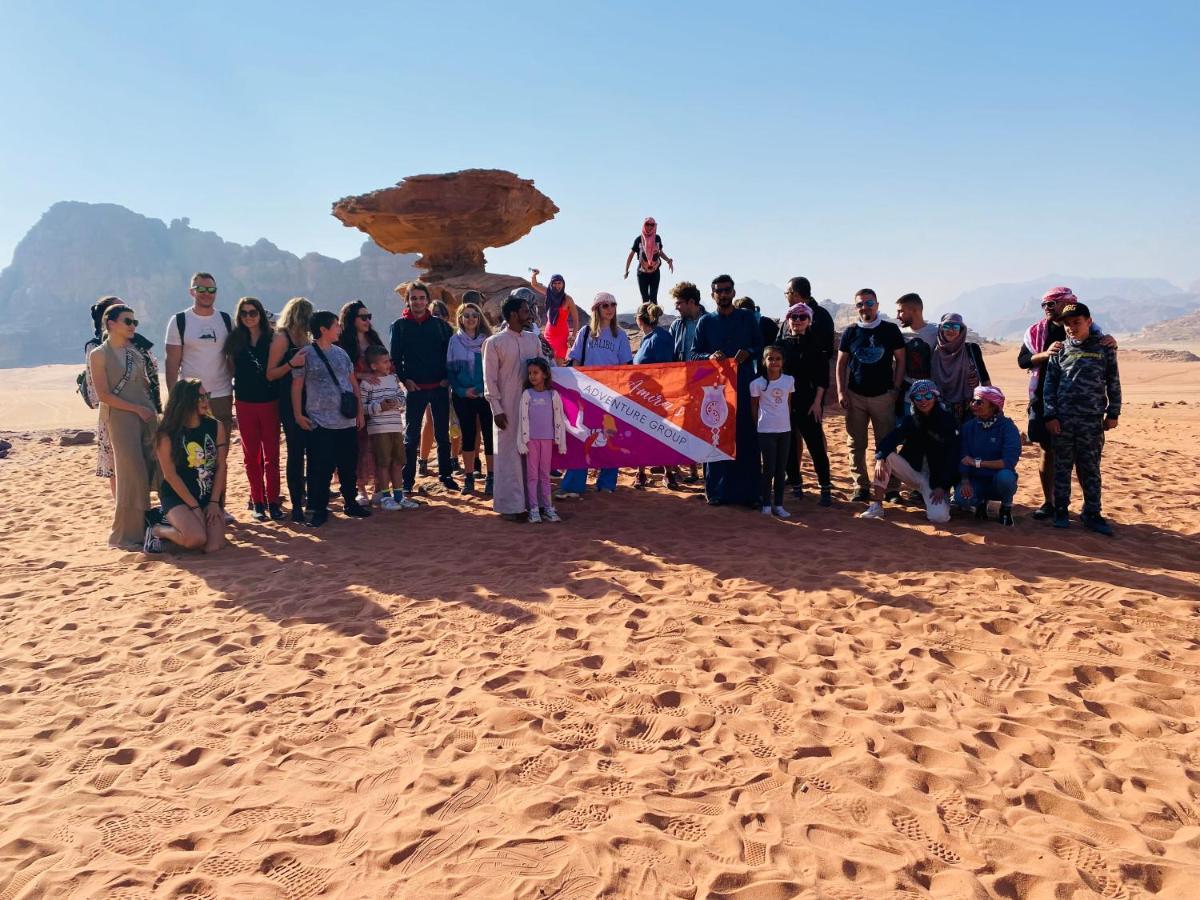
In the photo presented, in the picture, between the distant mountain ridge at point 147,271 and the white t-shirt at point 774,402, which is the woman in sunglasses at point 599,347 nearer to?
the white t-shirt at point 774,402

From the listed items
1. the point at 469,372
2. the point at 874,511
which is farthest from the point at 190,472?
the point at 874,511

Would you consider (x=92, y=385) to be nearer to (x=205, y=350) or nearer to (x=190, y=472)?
(x=205, y=350)

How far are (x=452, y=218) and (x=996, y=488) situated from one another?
1863 centimetres

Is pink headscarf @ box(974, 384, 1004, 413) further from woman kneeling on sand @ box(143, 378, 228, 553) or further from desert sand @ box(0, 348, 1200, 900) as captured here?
woman kneeling on sand @ box(143, 378, 228, 553)

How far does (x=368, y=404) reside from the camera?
22.2 feet

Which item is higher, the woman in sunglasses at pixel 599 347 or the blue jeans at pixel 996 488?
the woman in sunglasses at pixel 599 347

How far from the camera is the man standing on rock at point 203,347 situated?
6.11 metres

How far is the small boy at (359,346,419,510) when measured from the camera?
6.76m

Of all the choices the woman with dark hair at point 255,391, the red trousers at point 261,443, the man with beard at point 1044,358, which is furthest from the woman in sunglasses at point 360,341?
the man with beard at point 1044,358

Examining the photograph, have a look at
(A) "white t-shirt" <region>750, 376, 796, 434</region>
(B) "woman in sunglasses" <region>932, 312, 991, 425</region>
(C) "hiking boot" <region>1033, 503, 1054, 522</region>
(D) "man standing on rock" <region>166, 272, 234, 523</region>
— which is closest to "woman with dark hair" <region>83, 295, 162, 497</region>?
(D) "man standing on rock" <region>166, 272, 234, 523</region>

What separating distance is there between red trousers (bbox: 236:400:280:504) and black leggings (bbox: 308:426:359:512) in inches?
15.6

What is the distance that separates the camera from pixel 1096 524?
5.89 meters

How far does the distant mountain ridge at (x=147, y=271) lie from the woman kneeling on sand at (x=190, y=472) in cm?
9365

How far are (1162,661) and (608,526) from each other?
4108 millimetres
